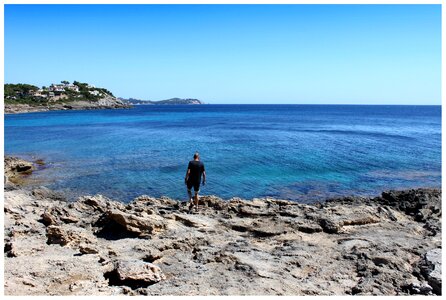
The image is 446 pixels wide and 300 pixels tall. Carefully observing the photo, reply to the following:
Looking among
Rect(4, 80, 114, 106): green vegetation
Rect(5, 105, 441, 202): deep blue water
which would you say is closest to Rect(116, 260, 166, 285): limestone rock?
Rect(5, 105, 441, 202): deep blue water

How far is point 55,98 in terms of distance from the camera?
14912 centimetres

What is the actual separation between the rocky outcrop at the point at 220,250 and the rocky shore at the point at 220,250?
27 mm

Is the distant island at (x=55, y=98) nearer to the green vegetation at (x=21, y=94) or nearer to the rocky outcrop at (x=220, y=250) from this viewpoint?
the green vegetation at (x=21, y=94)

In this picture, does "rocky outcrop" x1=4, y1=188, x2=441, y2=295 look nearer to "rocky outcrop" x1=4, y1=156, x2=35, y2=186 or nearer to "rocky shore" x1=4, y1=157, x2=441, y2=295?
"rocky shore" x1=4, y1=157, x2=441, y2=295

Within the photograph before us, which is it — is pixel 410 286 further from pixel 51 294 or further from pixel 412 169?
pixel 412 169

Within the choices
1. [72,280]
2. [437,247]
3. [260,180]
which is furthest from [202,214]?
[260,180]

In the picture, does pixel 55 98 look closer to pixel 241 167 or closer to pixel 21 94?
pixel 21 94

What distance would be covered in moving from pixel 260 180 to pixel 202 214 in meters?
11.2

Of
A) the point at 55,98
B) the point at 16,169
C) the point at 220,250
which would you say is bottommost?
the point at 16,169

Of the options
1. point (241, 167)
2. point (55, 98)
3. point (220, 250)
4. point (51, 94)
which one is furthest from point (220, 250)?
point (51, 94)

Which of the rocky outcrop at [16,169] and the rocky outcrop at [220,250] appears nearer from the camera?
the rocky outcrop at [220,250]

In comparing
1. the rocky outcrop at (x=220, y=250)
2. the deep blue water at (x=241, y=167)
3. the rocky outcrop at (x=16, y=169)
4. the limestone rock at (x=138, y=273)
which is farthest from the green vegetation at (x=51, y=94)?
the limestone rock at (x=138, y=273)

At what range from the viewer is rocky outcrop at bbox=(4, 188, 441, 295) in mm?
7695

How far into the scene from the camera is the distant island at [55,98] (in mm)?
125531
